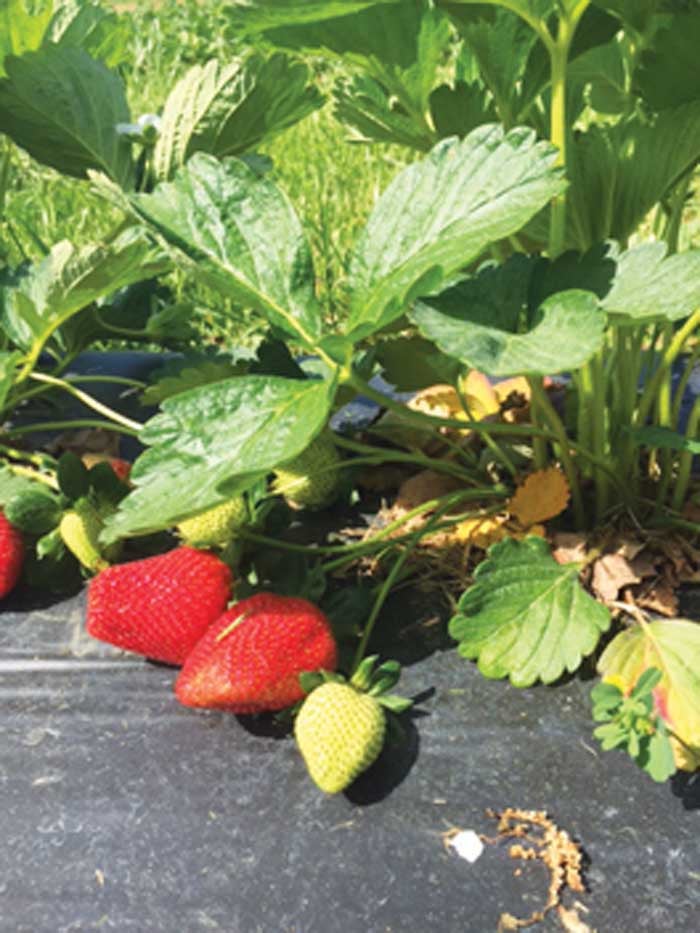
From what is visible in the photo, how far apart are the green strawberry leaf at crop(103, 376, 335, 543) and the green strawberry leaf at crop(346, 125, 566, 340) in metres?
0.07

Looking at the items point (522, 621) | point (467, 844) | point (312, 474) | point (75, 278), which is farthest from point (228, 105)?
point (467, 844)

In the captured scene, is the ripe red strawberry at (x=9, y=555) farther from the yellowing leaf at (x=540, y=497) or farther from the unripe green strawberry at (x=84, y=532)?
the yellowing leaf at (x=540, y=497)

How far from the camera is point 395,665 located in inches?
36.6

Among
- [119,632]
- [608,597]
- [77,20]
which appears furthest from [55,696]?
[77,20]

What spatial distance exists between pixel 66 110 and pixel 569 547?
0.63m

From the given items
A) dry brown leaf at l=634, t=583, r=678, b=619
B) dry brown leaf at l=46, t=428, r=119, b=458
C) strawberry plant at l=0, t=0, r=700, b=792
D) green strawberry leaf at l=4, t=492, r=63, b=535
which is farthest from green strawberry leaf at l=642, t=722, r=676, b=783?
dry brown leaf at l=46, t=428, r=119, b=458

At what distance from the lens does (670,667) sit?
926 mm

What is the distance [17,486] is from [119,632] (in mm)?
224

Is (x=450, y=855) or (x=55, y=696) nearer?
(x=450, y=855)

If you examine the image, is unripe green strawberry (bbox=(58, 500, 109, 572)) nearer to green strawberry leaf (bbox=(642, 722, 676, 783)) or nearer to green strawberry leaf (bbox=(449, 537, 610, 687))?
green strawberry leaf (bbox=(449, 537, 610, 687))


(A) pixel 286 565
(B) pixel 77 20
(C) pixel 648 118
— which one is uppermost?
(B) pixel 77 20

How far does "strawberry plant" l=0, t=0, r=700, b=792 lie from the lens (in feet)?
2.75

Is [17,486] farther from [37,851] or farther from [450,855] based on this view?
[450,855]

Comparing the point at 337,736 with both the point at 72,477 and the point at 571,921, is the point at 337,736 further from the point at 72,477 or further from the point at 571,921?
the point at 72,477
